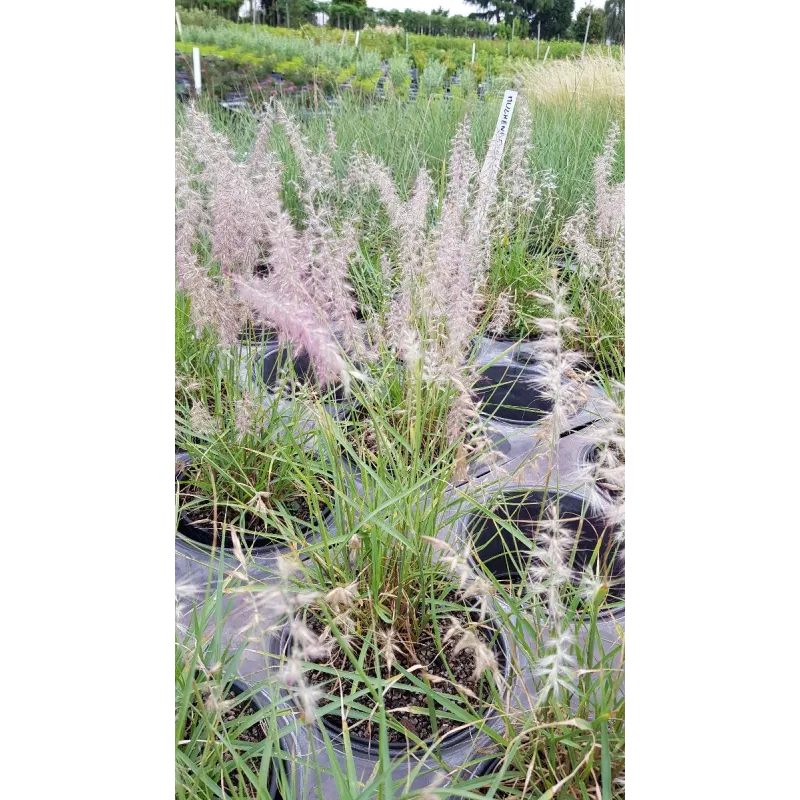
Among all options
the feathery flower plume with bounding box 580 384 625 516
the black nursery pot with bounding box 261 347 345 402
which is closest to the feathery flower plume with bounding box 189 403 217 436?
the black nursery pot with bounding box 261 347 345 402

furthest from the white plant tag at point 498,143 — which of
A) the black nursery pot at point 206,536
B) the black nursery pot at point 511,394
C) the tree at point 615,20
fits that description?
the black nursery pot at point 206,536

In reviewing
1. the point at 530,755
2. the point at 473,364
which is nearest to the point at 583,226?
the point at 473,364

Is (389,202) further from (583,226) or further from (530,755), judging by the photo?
(530,755)

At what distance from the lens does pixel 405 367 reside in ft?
2.94

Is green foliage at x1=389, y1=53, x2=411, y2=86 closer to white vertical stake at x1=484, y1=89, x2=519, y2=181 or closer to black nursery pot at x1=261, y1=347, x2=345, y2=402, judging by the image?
white vertical stake at x1=484, y1=89, x2=519, y2=181

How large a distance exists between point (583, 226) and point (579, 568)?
610 mm

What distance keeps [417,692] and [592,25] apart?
3.05 feet

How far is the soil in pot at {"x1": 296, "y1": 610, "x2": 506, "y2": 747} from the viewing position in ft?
2.12

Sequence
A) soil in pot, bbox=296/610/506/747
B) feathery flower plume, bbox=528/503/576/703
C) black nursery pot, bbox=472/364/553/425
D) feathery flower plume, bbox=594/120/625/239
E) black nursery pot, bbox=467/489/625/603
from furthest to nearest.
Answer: black nursery pot, bbox=472/364/553/425, feathery flower plume, bbox=594/120/625/239, black nursery pot, bbox=467/489/625/603, soil in pot, bbox=296/610/506/747, feathery flower plume, bbox=528/503/576/703

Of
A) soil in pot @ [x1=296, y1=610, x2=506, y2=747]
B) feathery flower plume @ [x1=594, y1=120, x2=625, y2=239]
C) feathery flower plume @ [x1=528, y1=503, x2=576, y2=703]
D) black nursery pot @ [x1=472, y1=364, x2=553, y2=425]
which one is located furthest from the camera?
black nursery pot @ [x1=472, y1=364, x2=553, y2=425]

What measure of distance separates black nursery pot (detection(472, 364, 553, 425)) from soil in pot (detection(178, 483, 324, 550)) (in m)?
0.36
